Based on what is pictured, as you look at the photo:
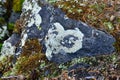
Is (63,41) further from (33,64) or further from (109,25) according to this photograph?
(109,25)

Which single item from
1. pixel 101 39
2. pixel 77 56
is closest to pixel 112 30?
pixel 101 39

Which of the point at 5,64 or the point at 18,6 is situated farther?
the point at 18,6

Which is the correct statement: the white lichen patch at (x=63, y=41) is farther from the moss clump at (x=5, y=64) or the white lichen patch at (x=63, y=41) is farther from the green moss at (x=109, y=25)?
the moss clump at (x=5, y=64)

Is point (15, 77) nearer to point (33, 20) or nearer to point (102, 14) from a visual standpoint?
point (33, 20)

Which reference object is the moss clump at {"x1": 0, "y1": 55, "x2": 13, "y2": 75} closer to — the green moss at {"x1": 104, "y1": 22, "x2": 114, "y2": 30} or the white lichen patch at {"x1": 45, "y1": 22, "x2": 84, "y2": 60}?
the white lichen patch at {"x1": 45, "y1": 22, "x2": 84, "y2": 60}

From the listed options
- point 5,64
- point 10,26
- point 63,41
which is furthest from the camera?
point 10,26

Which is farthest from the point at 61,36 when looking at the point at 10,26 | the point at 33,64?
the point at 10,26

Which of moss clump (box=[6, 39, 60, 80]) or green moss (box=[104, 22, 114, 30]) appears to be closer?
moss clump (box=[6, 39, 60, 80])

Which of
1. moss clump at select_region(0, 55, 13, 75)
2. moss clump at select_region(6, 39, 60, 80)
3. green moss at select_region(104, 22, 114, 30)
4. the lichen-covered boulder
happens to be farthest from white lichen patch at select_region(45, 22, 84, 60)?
moss clump at select_region(0, 55, 13, 75)
